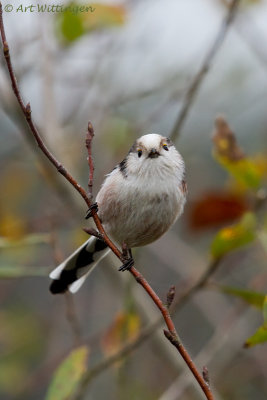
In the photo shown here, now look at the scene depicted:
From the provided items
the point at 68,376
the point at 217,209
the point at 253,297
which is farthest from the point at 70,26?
the point at 68,376

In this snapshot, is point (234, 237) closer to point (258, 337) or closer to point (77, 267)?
point (258, 337)

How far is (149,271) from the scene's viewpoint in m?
6.10

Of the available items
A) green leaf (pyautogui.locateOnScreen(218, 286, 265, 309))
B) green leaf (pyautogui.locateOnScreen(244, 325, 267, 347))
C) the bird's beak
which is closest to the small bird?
the bird's beak

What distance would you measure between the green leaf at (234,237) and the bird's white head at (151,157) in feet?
1.29

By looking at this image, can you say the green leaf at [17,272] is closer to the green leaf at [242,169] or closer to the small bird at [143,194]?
the small bird at [143,194]

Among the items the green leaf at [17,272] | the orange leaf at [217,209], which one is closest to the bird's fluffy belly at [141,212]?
the green leaf at [17,272]

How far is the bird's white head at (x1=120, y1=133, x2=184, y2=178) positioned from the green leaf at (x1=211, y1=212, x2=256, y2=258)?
1.29ft

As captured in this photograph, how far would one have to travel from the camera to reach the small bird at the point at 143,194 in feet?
9.16

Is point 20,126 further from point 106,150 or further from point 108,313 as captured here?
point 108,313

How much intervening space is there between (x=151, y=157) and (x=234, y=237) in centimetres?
51

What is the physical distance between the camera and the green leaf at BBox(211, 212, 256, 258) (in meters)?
2.72

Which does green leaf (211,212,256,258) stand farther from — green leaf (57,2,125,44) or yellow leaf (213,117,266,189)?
green leaf (57,2,125,44)

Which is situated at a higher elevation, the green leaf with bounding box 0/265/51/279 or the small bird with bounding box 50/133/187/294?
the green leaf with bounding box 0/265/51/279

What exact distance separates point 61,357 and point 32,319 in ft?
1.85
